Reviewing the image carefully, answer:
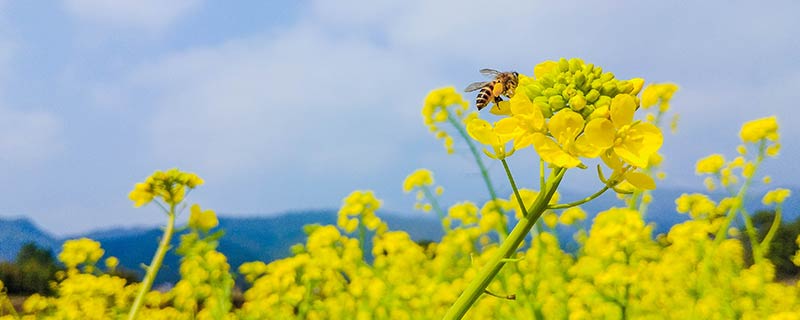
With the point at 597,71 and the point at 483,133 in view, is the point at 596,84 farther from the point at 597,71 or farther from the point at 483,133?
the point at 483,133

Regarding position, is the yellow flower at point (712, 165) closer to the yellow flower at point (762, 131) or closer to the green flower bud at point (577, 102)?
the yellow flower at point (762, 131)

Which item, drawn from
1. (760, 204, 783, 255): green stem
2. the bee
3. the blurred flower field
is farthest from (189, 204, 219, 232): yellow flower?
(760, 204, 783, 255): green stem

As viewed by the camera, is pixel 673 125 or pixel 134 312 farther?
pixel 673 125

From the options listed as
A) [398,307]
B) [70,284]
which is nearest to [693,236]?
[398,307]

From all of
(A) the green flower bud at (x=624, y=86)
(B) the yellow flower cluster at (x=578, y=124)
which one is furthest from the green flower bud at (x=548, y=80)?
(A) the green flower bud at (x=624, y=86)

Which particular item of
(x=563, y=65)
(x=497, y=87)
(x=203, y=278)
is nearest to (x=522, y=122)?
(x=563, y=65)

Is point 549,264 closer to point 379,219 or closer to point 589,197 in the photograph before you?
point 379,219
